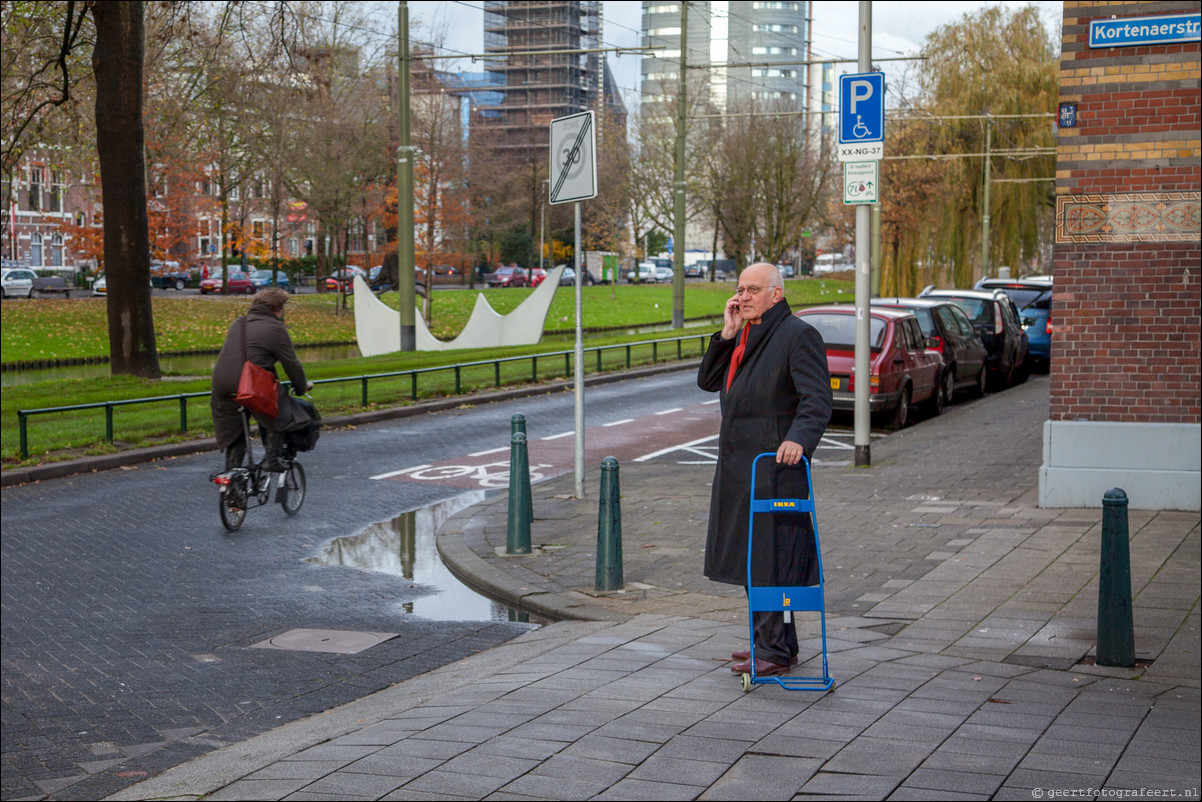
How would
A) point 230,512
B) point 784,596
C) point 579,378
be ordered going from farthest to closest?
1. point 579,378
2. point 230,512
3. point 784,596

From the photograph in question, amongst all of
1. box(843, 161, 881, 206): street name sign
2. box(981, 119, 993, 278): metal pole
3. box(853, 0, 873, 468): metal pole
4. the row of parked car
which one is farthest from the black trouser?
box(981, 119, 993, 278): metal pole

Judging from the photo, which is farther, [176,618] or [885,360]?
[885,360]

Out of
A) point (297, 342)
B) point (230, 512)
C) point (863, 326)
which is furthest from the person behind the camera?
point (297, 342)

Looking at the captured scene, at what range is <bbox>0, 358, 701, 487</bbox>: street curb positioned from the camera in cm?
1280

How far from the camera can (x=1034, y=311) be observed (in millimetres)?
24891

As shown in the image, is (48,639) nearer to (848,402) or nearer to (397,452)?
(397,452)

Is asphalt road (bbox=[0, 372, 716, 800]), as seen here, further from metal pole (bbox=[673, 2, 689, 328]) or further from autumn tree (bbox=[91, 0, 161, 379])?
metal pole (bbox=[673, 2, 689, 328])

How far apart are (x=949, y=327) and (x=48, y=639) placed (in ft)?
49.1

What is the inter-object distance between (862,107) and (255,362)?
6.50 metres

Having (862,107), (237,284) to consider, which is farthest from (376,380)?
(237,284)

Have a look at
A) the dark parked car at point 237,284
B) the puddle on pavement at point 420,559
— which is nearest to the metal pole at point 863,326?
the puddle on pavement at point 420,559

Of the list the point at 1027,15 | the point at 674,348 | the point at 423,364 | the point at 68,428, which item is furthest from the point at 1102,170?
the point at 1027,15

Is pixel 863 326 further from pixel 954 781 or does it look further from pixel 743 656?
Result: pixel 954 781

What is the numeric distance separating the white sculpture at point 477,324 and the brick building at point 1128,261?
66.3 feet
